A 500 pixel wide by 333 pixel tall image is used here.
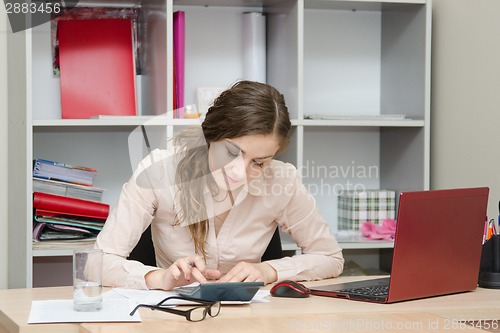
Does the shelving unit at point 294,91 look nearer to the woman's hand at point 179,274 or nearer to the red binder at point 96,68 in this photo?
the red binder at point 96,68

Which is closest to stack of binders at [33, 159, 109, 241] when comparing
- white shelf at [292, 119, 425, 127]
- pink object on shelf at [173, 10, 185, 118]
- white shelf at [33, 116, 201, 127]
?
white shelf at [33, 116, 201, 127]

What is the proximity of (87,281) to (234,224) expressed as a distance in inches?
26.7

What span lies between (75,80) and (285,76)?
0.79 m

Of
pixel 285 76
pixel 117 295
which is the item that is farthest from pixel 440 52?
pixel 117 295

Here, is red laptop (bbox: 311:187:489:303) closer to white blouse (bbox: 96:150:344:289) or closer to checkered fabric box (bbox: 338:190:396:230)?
white blouse (bbox: 96:150:344:289)

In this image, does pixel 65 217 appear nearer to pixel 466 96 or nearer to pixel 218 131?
pixel 218 131

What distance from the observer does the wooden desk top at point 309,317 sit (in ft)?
4.31

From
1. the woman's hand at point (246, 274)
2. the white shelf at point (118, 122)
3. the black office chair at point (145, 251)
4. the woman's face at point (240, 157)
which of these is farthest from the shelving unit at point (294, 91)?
the woman's hand at point (246, 274)

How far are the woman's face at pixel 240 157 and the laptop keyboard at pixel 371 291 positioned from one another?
399 millimetres

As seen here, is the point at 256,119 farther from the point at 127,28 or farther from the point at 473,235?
the point at 127,28

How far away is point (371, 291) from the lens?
165 centimetres

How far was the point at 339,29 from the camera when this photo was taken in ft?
10.2

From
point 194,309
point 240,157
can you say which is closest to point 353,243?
point 240,157

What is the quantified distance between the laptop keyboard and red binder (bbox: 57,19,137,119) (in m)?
1.31
